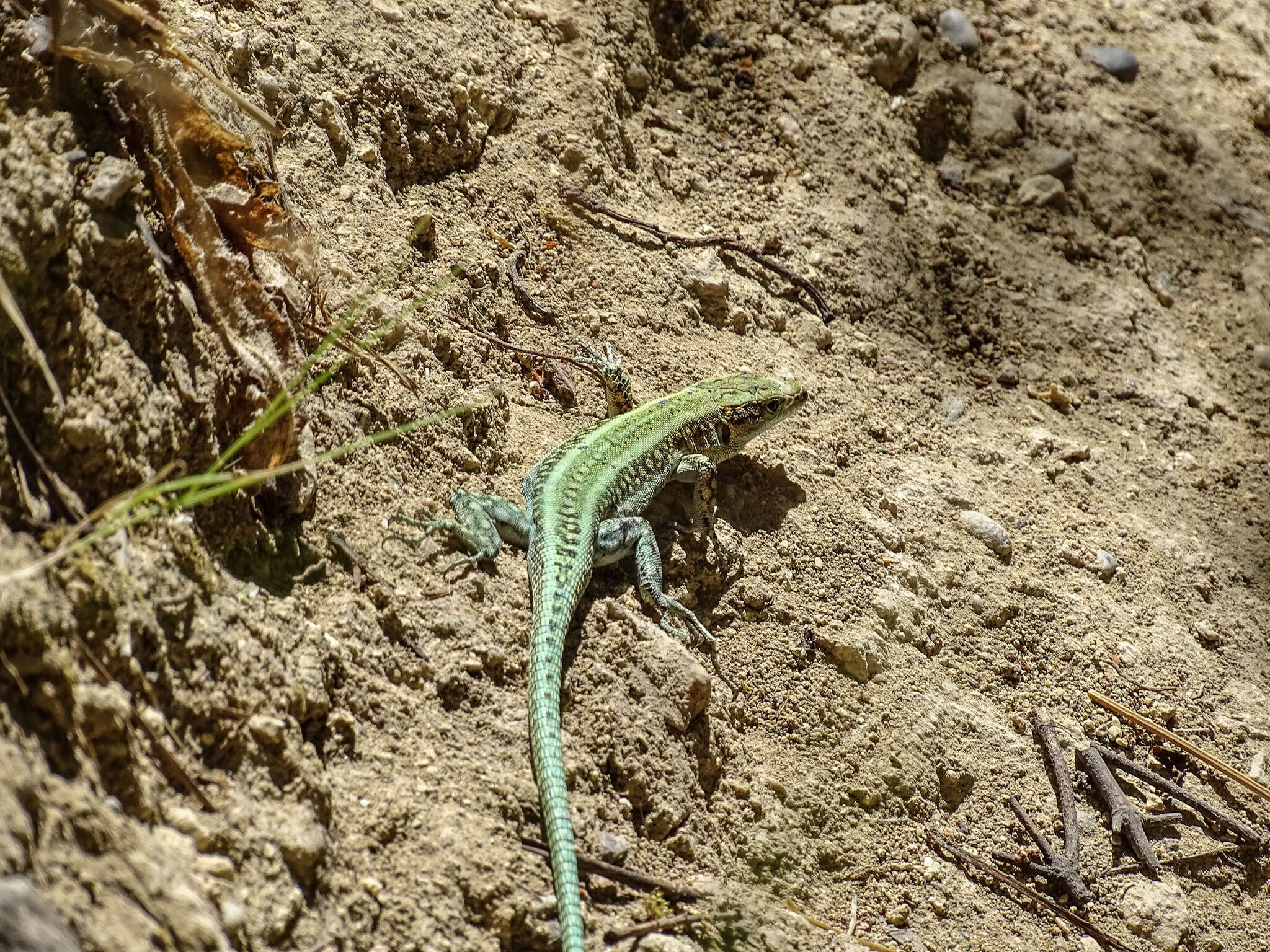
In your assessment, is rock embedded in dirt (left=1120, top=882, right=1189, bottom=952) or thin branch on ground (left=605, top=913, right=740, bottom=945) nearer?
thin branch on ground (left=605, top=913, right=740, bottom=945)

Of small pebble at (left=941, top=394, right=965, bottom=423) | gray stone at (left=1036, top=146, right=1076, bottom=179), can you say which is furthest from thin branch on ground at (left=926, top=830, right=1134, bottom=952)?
gray stone at (left=1036, top=146, right=1076, bottom=179)

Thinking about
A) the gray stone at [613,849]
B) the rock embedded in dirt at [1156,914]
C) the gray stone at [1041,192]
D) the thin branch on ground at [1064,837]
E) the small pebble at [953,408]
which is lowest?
the rock embedded in dirt at [1156,914]

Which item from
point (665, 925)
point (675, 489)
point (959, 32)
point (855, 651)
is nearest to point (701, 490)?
point (675, 489)

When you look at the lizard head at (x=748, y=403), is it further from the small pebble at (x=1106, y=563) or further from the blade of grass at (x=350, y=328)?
the small pebble at (x=1106, y=563)

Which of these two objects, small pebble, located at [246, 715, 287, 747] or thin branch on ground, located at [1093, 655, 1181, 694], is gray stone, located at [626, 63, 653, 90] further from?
small pebble, located at [246, 715, 287, 747]

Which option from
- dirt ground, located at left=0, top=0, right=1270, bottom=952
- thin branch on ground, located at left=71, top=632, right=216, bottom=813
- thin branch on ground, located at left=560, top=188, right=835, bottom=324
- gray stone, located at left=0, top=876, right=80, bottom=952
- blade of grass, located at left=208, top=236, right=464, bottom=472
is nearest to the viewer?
gray stone, located at left=0, top=876, right=80, bottom=952

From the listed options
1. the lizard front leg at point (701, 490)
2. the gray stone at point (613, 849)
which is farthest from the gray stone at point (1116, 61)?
the gray stone at point (613, 849)

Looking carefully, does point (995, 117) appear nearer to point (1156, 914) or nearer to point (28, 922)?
point (1156, 914)
